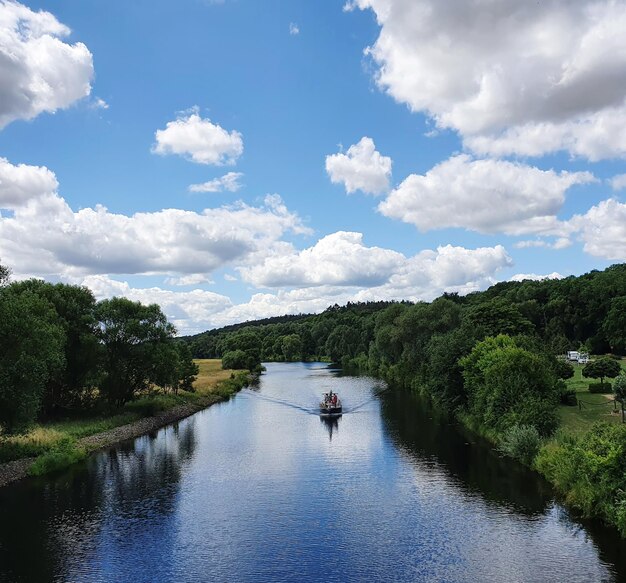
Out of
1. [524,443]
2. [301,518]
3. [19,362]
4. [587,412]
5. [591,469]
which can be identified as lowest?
[301,518]

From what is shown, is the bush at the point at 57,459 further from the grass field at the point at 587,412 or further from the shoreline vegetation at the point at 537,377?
the grass field at the point at 587,412

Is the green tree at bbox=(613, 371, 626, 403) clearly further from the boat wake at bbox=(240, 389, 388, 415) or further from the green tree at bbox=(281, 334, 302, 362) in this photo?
the green tree at bbox=(281, 334, 302, 362)

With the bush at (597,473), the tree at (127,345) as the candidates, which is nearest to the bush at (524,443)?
the bush at (597,473)

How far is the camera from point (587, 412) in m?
45.7

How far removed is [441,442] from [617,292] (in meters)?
87.4

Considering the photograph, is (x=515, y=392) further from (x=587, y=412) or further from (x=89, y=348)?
(x=89, y=348)

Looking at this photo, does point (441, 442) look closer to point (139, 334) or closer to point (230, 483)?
point (230, 483)

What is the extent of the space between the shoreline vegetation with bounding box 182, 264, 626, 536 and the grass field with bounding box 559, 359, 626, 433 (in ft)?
0.26

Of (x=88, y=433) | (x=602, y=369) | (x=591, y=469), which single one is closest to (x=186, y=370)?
(x=88, y=433)

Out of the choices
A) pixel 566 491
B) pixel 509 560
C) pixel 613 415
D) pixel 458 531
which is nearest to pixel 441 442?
pixel 613 415

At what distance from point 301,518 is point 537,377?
889 inches

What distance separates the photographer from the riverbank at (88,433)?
38500 mm

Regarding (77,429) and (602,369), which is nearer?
(77,429)

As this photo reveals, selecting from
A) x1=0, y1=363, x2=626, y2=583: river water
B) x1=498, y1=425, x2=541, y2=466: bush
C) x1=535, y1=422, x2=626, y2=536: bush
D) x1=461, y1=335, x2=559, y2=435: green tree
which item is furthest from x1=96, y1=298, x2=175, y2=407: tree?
x1=535, y1=422, x2=626, y2=536: bush
